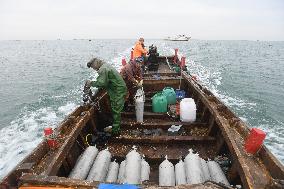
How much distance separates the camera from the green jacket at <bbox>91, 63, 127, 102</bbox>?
236 inches

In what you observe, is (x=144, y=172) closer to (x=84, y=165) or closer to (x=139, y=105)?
(x=84, y=165)

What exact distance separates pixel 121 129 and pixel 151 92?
3.63 meters

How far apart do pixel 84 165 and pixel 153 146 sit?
2.10 meters

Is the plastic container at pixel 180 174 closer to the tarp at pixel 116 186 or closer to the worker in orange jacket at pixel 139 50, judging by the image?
the tarp at pixel 116 186

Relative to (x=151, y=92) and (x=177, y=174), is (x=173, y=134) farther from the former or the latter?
(x=151, y=92)

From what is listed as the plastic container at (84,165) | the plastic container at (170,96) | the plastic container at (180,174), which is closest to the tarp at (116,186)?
the plastic container at (84,165)

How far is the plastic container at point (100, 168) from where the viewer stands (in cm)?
436

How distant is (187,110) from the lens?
7.21 meters

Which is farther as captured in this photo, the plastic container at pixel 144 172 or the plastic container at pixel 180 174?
the plastic container at pixel 144 172

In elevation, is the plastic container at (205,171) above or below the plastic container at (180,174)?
above

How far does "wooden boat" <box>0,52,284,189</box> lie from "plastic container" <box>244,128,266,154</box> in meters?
0.10

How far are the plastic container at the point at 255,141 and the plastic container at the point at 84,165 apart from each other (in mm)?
3043

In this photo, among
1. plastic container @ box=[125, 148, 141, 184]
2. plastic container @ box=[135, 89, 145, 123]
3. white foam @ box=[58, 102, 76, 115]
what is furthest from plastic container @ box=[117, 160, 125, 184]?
white foam @ box=[58, 102, 76, 115]

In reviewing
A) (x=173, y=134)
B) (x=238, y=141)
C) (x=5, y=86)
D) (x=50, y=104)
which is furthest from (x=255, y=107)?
(x=5, y=86)
